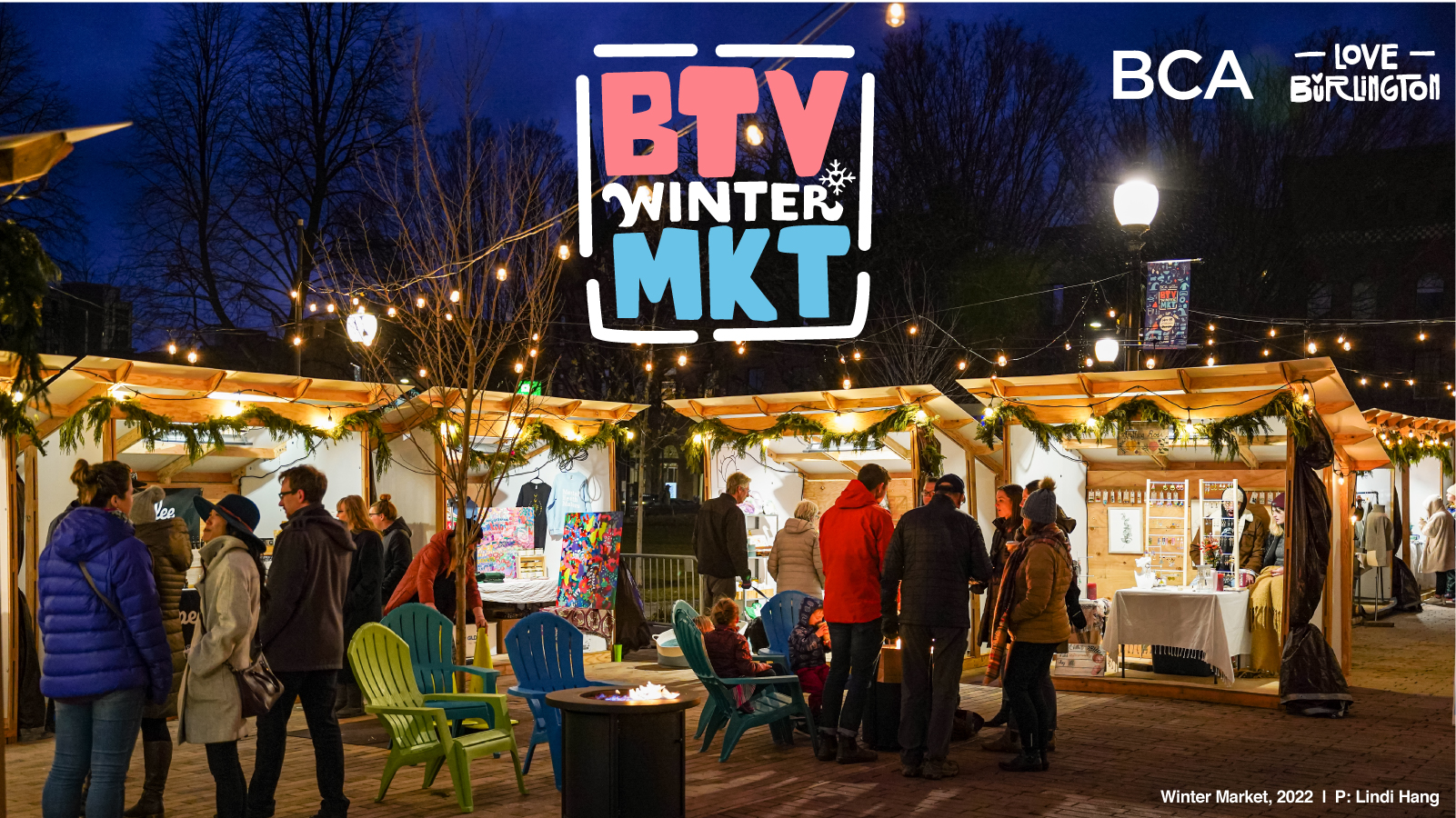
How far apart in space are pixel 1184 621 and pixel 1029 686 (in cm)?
367

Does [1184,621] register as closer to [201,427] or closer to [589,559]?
[589,559]

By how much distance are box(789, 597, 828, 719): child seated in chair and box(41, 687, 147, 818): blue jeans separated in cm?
404

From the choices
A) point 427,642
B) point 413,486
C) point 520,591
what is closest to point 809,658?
point 427,642

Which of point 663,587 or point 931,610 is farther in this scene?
point 663,587

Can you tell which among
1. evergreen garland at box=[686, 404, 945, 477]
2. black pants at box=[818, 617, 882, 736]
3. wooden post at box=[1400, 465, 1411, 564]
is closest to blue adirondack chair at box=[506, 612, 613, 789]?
black pants at box=[818, 617, 882, 736]

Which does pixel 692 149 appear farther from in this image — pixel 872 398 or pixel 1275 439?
pixel 1275 439

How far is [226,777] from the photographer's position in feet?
17.2

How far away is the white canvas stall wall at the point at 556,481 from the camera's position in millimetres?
12727

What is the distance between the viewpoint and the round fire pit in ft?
17.3

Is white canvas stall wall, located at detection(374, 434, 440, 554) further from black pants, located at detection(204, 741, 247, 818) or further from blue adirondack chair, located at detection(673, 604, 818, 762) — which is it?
black pants, located at detection(204, 741, 247, 818)

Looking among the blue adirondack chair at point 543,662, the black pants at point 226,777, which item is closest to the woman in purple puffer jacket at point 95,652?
the black pants at point 226,777

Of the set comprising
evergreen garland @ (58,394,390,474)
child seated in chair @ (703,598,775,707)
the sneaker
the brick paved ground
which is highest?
evergreen garland @ (58,394,390,474)

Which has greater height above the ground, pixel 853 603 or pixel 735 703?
pixel 853 603

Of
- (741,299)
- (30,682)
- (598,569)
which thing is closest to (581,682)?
(741,299)
